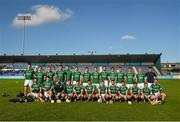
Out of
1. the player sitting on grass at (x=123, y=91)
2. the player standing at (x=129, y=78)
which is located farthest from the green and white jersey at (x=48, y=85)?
the player standing at (x=129, y=78)

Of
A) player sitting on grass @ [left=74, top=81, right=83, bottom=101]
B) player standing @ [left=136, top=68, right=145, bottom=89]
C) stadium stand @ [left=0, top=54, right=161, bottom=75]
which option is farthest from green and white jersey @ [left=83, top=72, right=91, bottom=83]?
stadium stand @ [left=0, top=54, right=161, bottom=75]

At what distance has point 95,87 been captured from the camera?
608 inches

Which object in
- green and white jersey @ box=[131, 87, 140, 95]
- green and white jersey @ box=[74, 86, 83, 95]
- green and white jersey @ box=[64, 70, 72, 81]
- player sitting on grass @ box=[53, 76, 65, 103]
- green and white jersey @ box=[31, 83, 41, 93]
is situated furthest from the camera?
green and white jersey @ box=[64, 70, 72, 81]

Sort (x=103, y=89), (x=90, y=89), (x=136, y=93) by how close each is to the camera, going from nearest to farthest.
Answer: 1. (x=103, y=89)
2. (x=136, y=93)
3. (x=90, y=89)

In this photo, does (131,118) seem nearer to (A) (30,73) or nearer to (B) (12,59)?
(A) (30,73)

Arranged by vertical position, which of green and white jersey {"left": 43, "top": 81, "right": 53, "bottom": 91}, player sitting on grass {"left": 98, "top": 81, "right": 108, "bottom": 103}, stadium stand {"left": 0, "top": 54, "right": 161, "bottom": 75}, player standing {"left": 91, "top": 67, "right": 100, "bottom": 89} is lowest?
player sitting on grass {"left": 98, "top": 81, "right": 108, "bottom": 103}

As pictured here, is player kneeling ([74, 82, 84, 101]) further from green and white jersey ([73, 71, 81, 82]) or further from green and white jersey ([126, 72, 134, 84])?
green and white jersey ([126, 72, 134, 84])

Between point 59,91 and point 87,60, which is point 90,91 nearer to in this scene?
point 59,91

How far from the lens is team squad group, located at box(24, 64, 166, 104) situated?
15.0 metres

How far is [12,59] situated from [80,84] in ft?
187

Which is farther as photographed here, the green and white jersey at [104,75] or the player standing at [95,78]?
the green and white jersey at [104,75]

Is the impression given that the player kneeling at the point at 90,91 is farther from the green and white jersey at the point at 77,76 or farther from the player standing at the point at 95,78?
the green and white jersey at the point at 77,76

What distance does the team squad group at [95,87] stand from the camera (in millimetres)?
15016

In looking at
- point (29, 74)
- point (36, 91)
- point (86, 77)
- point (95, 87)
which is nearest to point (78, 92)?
point (95, 87)
